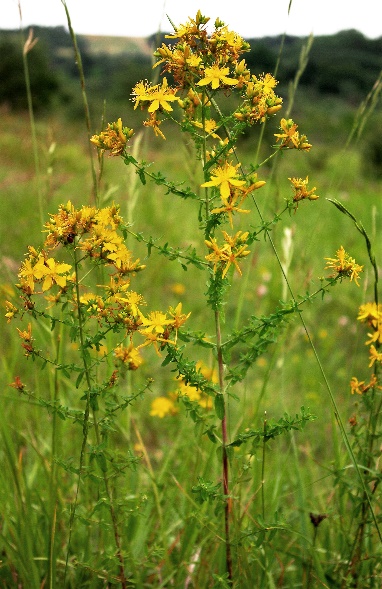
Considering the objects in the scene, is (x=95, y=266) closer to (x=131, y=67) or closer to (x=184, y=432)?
(x=184, y=432)

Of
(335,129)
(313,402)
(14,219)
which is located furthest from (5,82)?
(313,402)

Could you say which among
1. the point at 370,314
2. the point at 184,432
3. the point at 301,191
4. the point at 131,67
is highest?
the point at 131,67

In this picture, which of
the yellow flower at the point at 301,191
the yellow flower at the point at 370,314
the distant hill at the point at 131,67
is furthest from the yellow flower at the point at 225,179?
the distant hill at the point at 131,67

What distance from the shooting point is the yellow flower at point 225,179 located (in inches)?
45.1

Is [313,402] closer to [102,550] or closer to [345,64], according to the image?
[102,550]

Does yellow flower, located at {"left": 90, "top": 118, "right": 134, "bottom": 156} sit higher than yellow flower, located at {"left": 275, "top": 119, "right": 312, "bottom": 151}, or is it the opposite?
yellow flower, located at {"left": 275, "top": 119, "right": 312, "bottom": 151}

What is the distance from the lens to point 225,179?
1.17 metres

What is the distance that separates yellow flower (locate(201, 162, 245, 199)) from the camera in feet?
3.76

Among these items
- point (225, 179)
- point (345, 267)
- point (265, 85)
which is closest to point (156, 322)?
point (225, 179)

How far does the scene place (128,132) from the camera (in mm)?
1220

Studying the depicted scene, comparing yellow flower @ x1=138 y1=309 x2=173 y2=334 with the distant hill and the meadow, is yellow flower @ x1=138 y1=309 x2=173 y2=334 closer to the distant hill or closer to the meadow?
the meadow

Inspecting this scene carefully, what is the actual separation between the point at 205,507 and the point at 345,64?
96.0 ft

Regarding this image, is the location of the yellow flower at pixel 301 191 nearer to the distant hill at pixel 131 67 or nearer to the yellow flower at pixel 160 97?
the yellow flower at pixel 160 97

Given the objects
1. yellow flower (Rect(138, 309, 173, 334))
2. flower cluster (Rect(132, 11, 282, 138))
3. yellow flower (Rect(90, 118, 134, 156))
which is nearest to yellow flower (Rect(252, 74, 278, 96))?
flower cluster (Rect(132, 11, 282, 138))
